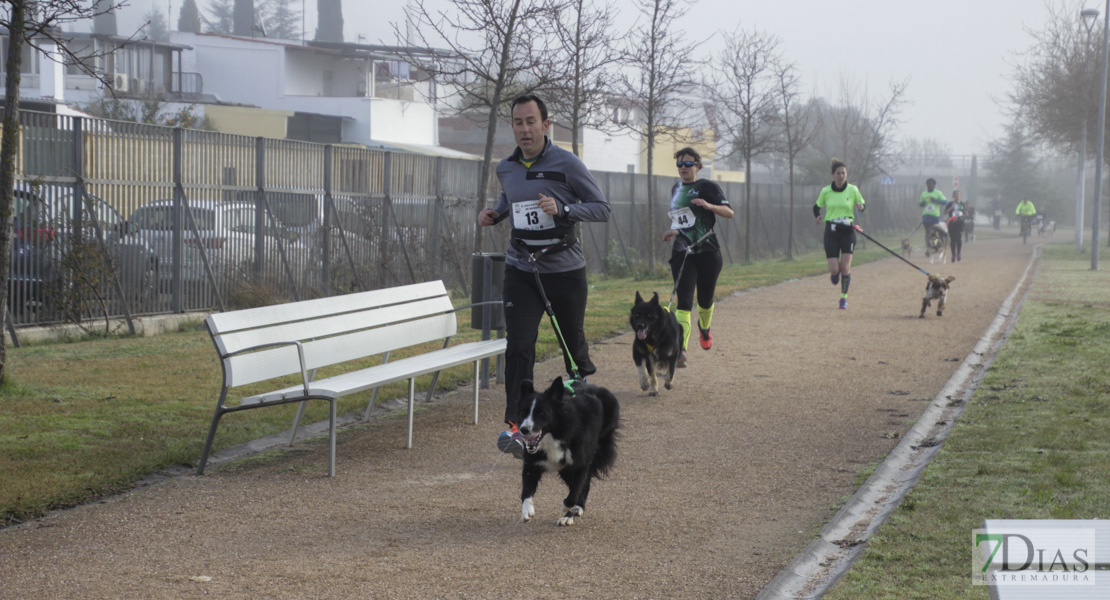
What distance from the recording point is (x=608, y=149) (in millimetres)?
70250

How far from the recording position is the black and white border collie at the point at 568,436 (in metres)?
5.27

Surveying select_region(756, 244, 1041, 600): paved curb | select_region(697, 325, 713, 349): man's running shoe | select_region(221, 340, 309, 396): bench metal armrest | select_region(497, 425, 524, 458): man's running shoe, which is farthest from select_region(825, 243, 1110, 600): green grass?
select_region(221, 340, 309, 396): bench metal armrest

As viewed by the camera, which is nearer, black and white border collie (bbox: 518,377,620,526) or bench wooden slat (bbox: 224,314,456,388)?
black and white border collie (bbox: 518,377,620,526)

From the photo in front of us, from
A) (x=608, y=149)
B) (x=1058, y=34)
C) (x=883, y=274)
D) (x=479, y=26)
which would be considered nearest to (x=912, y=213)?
(x=608, y=149)

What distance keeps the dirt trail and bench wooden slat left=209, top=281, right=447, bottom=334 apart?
0.89 metres

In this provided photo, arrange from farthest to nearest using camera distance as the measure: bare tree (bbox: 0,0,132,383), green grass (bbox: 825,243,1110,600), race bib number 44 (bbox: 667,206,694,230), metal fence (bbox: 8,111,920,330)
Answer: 1. metal fence (bbox: 8,111,920,330)
2. race bib number 44 (bbox: 667,206,694,230)
3. bare tree (bbox: 0,0,132,383)
4. green grass (bbox: 825,243,1110,600)

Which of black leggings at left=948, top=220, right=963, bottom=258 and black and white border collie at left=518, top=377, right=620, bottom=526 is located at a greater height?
black leggings at left=948, top=220, right=963, bottom=258

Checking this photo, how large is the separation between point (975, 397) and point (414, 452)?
4.78 metres

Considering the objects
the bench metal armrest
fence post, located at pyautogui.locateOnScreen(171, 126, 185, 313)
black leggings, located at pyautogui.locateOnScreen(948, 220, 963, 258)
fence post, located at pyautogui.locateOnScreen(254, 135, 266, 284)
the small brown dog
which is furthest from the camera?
black leggings, located at pyautogui.locateOnScreen(948, 220, 963, 258)

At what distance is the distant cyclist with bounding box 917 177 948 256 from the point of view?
26.3 m

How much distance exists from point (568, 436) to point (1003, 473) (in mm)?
2764

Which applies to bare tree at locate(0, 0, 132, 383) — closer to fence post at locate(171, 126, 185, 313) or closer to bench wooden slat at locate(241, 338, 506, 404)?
bench wooden slat at locate(241, 338, 506, 404)

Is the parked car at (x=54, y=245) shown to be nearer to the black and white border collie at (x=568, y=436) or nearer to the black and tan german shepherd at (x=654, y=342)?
the black and tan german shepherd at (x=654, y=342)

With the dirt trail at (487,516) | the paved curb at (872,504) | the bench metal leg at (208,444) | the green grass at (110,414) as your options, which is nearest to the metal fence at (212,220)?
the green grass at (110,414)
